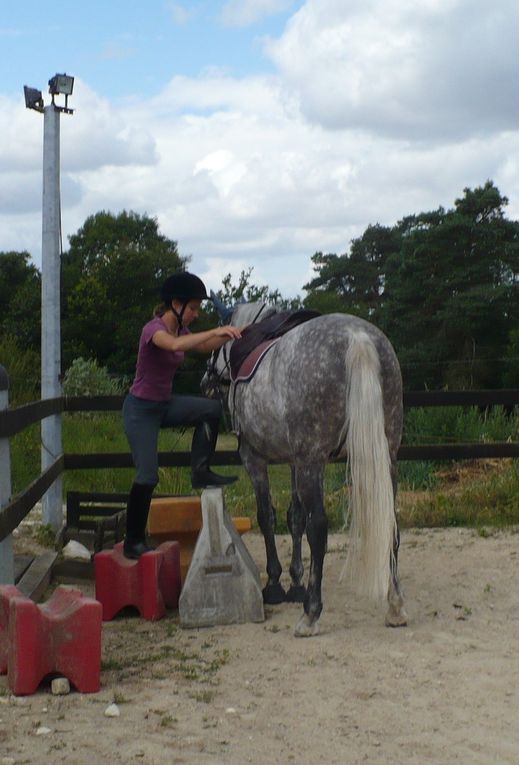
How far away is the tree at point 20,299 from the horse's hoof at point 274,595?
2543cm

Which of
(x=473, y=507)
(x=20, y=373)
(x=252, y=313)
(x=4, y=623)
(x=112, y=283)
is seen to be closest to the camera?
(x=4, y=623)

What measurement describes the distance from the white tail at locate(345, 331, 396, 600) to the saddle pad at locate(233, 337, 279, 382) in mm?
685

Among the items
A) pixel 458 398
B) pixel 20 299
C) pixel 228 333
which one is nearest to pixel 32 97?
pixel 228 333

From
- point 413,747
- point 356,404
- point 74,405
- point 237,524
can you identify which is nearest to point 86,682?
point 413,747

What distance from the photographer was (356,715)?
3.74 metres

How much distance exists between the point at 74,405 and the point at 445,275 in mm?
26134

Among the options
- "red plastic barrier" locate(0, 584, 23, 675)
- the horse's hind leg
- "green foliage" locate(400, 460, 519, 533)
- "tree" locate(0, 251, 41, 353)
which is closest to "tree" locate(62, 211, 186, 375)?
"tree" locate(0, 251, 41, 353)

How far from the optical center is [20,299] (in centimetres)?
3666

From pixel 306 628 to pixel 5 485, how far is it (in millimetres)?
1596

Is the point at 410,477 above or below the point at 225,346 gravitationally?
below

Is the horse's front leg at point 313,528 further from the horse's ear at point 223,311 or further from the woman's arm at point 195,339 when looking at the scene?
the horse's ear at point 223,311

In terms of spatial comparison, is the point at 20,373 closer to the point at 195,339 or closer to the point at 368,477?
the point at 195,339

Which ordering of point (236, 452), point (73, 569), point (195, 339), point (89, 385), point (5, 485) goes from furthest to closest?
point (89, 385)
point (236, 452)
point (73, 569)
point (195, 339)
point (5, 485)

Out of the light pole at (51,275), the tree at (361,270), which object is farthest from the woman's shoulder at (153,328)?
the tree at (361,270)
